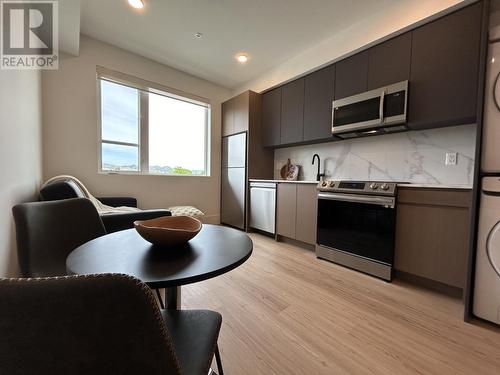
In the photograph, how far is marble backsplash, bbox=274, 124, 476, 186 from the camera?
80.6 inches

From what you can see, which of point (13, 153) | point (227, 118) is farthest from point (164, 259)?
point (227, 118)

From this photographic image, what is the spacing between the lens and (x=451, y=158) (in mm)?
2094

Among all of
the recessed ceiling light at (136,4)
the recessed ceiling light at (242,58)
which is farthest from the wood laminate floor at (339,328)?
the recessed ceiling light at (242,58)

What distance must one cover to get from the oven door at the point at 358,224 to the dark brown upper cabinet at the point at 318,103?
0.87 meters

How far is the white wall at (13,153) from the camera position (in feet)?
4.08

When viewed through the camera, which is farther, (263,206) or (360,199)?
(263,206)

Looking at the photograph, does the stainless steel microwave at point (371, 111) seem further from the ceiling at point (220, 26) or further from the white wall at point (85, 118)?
the white wall at point (85, 118)

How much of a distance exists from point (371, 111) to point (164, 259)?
2447mm

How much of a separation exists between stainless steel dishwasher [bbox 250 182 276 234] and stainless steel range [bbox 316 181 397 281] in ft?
2.62

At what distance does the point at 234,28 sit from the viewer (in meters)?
2.61

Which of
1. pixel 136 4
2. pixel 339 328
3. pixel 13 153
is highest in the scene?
pixel 136 4

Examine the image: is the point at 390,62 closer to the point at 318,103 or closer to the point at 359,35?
the point at 359,35

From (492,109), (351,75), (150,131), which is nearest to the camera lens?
(492,109)

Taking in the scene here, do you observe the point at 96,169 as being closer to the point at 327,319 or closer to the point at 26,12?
the point at 26,12
